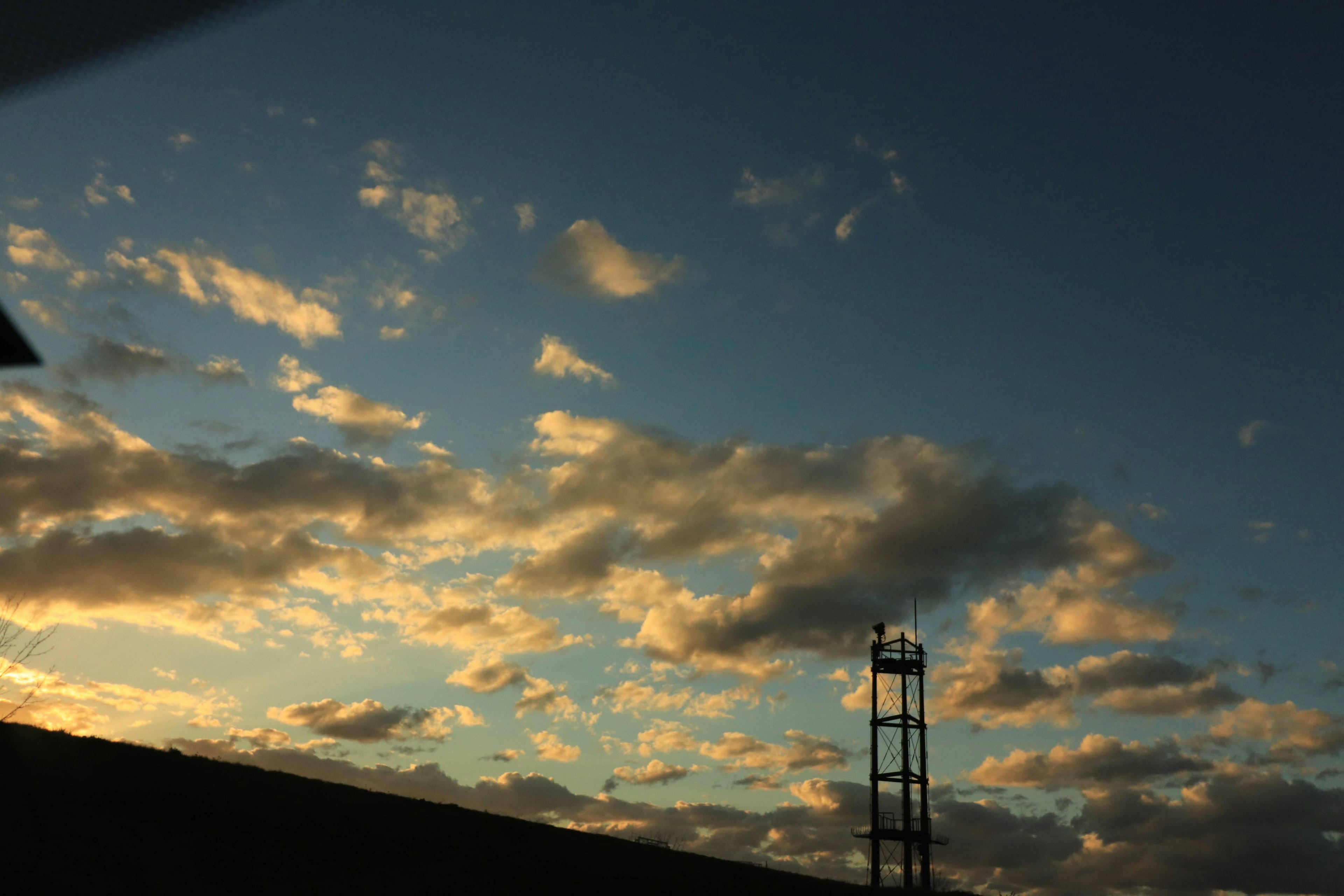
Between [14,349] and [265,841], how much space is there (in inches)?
1298

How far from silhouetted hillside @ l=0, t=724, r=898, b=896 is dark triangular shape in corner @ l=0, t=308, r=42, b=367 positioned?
84.4 feet

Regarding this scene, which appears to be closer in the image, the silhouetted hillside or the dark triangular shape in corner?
the dark triangular shape in corner

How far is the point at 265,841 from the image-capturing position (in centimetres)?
3253

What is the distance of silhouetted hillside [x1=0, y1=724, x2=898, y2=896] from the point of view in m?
27.4

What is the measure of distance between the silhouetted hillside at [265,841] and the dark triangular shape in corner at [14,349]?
84.4 feet

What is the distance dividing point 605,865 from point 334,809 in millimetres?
11758

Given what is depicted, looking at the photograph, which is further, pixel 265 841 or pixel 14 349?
pixel 265 841

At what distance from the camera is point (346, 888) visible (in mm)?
29641

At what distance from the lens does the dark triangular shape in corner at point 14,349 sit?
470 centimetres

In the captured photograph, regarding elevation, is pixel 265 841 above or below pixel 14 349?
below

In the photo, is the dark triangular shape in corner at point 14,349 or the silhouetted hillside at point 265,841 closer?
the dark triangular shape in corner at point 14,349

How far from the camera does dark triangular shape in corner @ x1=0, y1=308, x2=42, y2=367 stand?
470 centimetres

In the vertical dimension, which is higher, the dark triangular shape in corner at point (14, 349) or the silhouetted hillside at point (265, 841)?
the dark triangular shape in corner at point (14, 349)

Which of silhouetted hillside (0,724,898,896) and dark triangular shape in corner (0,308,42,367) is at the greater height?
dark triangular shape in corner (0,308,42,367)
